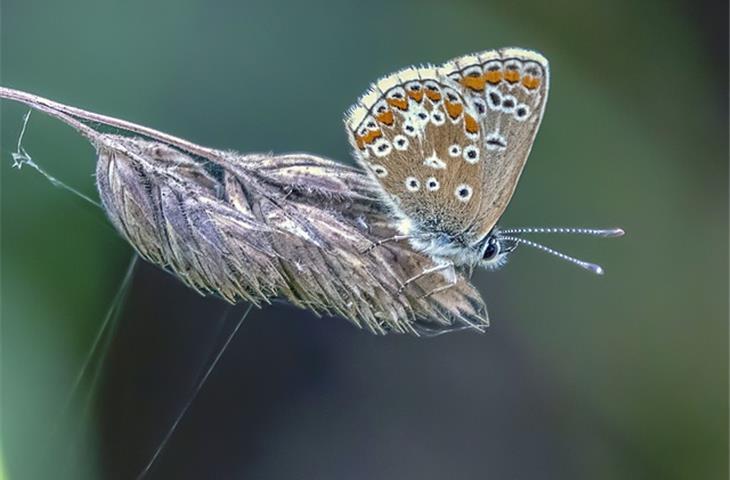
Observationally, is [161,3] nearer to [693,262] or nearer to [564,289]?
[564,289]

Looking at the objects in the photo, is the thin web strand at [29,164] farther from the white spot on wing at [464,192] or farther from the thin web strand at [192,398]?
the white spot on wing at [464,192]

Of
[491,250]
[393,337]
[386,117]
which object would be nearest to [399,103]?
[386,117]

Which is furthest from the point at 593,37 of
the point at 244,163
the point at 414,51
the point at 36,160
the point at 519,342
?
the point at 36,160

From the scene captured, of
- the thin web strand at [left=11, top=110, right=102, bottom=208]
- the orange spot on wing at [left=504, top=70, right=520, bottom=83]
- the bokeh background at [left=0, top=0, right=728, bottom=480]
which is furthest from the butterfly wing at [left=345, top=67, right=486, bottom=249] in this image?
the thin web strand at [left=11, top=110, right=102, bottom=208]

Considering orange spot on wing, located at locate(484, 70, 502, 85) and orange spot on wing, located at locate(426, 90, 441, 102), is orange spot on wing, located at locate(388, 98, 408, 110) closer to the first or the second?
orange spot on wing, located at locate(426, 90, 441, 102)

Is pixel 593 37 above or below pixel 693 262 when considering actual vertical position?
above

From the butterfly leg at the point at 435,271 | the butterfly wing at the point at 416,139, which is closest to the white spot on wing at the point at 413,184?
the butterfly wing at the point at 416,139
